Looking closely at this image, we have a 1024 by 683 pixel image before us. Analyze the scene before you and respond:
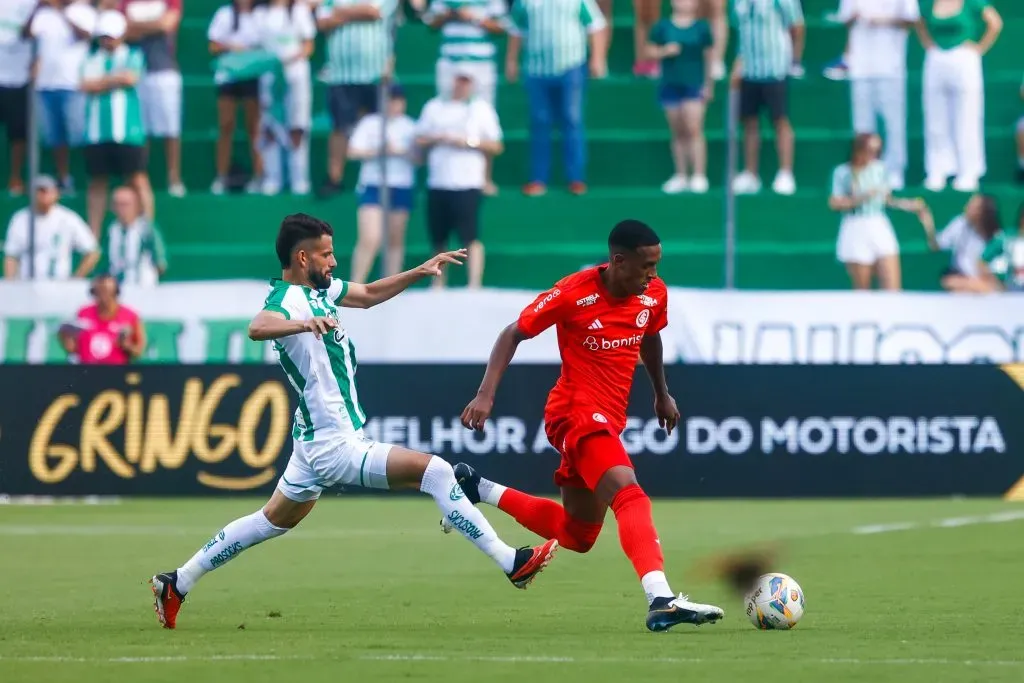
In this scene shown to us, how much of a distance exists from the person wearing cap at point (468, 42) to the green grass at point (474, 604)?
4904 mm

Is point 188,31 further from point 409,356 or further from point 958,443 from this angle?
point 958,443

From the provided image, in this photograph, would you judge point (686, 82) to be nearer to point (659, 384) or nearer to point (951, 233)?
point (951, 233)

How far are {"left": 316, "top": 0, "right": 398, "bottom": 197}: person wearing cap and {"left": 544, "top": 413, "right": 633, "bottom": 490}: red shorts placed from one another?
393 inches

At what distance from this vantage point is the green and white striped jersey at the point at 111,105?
738 inches

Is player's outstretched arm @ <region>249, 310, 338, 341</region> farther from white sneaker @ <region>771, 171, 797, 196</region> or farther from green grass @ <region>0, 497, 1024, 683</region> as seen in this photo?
white sneaker @ <region>771, 171, 797, 196</region>

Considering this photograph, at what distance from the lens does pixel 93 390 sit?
16.1 m

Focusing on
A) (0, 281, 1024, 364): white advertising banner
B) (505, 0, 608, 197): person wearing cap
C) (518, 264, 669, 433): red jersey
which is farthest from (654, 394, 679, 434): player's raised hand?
(505, 0, 608, 197): person wearing cap

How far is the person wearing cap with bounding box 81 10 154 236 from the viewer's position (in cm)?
1872

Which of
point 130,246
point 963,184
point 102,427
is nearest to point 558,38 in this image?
point 963,184

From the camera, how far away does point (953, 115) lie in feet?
60.4

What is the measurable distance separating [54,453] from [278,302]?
8.14m

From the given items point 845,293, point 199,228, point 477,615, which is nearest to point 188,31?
point 199,228

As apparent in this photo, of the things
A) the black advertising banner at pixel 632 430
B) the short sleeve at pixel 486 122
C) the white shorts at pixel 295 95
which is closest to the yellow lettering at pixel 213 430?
the black advertising banner at pixel 632 430

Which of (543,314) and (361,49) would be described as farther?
(361,49)
